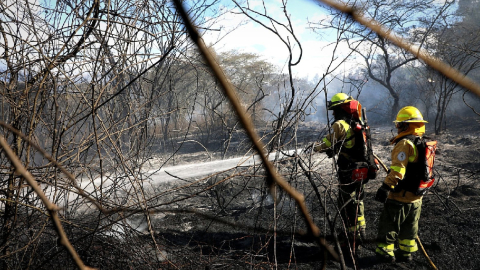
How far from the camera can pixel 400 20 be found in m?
12.5

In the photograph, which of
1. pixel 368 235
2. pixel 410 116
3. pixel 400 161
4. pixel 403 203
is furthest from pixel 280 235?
pixel 410 116

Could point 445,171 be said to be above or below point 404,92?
below

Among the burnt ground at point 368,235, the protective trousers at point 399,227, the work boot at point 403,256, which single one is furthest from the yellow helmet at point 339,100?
the work boot at point 403,256

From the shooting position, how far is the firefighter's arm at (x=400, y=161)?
3152 mm

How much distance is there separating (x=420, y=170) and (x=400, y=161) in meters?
0.24

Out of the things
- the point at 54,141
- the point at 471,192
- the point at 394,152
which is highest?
the point at 54,141

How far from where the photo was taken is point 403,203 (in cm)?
334

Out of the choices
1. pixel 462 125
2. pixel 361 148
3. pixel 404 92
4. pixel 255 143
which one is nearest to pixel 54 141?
pixel 255 143

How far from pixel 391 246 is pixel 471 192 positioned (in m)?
2.73

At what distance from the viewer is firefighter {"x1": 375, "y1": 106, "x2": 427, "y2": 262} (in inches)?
127

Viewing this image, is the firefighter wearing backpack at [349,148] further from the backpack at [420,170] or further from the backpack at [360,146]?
the backpack at [420,170]

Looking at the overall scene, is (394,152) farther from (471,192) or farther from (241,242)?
(471,192)

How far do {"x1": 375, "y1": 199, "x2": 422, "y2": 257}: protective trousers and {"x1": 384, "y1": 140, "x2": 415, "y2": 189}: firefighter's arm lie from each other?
0.36 m

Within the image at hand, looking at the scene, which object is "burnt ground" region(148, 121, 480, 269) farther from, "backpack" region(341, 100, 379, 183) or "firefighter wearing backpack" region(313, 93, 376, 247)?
"backpack" region(341, 100, 379, 183)
